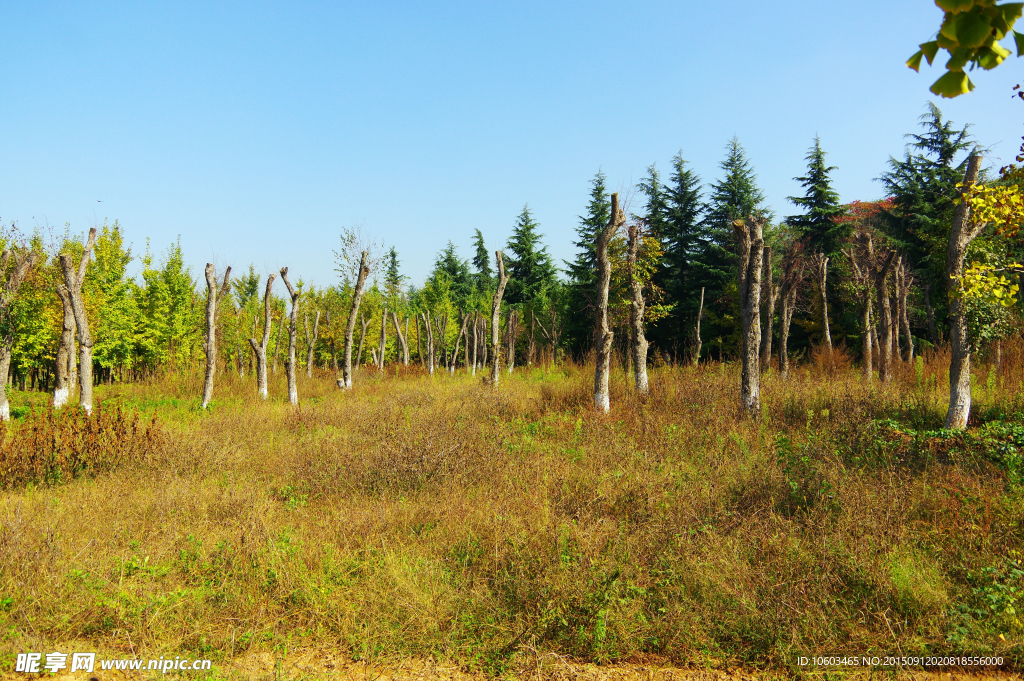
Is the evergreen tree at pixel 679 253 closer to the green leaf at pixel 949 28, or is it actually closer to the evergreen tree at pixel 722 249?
the evergreen tree at pixel 722 249

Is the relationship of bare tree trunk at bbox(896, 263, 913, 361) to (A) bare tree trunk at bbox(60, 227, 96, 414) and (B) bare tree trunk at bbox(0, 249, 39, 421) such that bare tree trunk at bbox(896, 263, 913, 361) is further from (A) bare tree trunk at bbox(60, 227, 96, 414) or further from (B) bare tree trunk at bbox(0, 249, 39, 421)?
(B) bare tree trunk at bbox(0, 249, 39, 421)

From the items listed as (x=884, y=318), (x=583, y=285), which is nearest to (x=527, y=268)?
(x=583, y=285)

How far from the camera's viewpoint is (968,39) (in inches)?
59.2

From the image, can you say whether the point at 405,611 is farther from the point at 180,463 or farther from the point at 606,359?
the point at 606,359

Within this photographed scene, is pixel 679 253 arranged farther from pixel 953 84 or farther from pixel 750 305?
pixel 953 84

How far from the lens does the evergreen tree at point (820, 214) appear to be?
1038 inches

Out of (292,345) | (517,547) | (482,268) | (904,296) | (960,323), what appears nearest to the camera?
(517,547)

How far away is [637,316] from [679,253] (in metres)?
17.0

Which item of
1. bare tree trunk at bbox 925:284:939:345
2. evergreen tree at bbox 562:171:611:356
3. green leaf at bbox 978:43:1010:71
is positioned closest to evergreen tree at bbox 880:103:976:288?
bare tree trunk at bbox 925:284:939:345

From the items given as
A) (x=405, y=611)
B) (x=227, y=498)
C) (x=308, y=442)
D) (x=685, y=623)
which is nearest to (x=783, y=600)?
(x=685, y=623)

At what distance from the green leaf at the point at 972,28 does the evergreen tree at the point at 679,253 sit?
28.7 meters

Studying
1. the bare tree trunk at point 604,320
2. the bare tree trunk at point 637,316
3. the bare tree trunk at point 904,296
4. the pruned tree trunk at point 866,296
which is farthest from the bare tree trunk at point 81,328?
the bare tree trunk at point 904,296

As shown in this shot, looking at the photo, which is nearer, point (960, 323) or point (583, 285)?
point (960, 323)

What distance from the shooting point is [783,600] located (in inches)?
158
